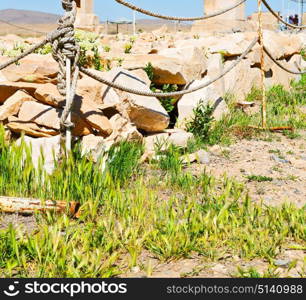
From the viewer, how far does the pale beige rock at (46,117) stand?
4.20 metres

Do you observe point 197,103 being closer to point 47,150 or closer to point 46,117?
point 46,117

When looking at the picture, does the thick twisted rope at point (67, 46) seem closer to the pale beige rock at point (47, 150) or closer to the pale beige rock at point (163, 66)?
the pale beige rock at point (47, 150)

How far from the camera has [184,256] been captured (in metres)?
2.78

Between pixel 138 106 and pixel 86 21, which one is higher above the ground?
pixel 86 21

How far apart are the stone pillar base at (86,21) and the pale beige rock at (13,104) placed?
14.5 m

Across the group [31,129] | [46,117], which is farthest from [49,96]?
[31,129]

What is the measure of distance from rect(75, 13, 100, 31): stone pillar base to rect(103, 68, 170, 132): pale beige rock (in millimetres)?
14075

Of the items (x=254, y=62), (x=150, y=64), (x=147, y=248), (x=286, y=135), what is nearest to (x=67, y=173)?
(x=147, y=248)

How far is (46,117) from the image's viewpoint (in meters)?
4.22

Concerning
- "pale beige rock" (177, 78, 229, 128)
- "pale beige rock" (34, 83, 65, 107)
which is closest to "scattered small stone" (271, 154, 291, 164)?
"pale beige rock" (177, 78, 229, 128)

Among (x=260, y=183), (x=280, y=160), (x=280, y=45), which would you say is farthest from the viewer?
(x=280, y=45)

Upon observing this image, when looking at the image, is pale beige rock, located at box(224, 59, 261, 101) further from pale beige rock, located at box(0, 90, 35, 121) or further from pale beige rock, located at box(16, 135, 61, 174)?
pale beige rock, located at box(16, 135, 61, 174)

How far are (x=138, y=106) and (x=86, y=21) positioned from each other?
48.8 feet

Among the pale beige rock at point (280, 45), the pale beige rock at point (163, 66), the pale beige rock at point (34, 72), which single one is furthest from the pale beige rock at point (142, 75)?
the pale beige rock at point (280, 45)
